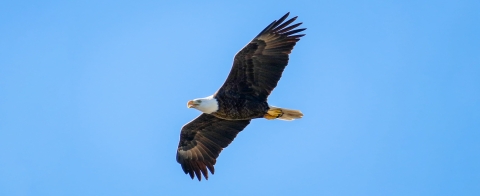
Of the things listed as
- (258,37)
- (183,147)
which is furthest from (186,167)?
(258,37)

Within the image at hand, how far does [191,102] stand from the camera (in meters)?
19.8

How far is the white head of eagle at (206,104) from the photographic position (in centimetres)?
1964

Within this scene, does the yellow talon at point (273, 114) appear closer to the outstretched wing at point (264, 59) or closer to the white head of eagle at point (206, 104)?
the outstretched wing at point (264, 59)

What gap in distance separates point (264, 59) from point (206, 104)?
1639 mm

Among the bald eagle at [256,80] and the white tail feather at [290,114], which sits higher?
the bald eagle at [256,80]

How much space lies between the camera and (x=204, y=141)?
2106cm

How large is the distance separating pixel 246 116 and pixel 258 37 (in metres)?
1.82

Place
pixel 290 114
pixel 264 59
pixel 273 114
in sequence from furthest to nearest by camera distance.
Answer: pixel 290 114
pixel 273 114
pixel 264 59

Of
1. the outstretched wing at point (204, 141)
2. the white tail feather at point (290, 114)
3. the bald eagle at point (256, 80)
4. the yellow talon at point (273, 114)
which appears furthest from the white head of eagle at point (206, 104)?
the white tail feather at point (290, 114)

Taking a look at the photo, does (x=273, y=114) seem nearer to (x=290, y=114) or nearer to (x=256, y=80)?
(x=290, y=114)

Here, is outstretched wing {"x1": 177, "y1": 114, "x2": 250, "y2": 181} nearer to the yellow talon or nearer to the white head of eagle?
the yellow talon

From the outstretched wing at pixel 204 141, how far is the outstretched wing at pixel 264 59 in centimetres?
127

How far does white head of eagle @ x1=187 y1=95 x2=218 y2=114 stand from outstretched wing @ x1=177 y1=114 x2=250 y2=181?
3.36 ft

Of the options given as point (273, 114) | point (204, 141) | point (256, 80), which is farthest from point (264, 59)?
point (204, 141)
